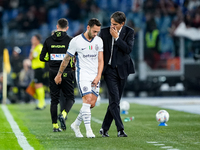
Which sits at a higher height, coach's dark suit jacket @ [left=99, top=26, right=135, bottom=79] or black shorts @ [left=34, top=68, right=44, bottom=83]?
coach's dark suit jacket @ [left=99, top=26, right=135, bottom=79]

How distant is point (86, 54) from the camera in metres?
6.54

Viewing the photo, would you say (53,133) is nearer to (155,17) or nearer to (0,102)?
(0,102)

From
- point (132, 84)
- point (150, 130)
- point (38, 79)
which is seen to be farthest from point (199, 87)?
point (150, 130)

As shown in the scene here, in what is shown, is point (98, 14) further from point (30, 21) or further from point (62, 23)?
point (62, 23)

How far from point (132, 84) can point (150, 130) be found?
15133 mm

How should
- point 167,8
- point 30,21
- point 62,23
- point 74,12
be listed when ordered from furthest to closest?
point 167,8 < point 74,12 < point 30,21 < point 62,23

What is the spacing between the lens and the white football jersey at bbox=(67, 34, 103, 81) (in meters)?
6.53

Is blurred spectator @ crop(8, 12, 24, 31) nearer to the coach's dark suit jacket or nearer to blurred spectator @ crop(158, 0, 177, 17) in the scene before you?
blurred spectator @ crop(158, 0, 177, 17)

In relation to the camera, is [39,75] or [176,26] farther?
[176,26]

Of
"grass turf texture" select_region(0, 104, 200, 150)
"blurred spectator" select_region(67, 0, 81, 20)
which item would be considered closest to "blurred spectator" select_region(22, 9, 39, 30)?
"blurred spectator" select_region(67, 0, 81, 20)

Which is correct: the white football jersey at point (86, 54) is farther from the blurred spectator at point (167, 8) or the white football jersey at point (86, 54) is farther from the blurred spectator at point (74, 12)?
the blurred spectator at point (167, 8)

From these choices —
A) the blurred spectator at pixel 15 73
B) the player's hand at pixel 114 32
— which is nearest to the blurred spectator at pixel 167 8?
the blurred spectator at pixel 15 73

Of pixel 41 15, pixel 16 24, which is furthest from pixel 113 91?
pixel 41 15

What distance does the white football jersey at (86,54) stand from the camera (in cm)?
653
